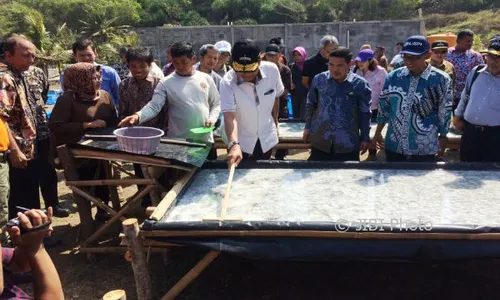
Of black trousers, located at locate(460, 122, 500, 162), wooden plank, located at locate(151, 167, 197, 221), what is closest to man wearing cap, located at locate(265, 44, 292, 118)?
black trousers, located at locate(460, 122, 500, 162)

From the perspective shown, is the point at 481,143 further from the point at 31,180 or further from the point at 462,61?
the point at 31,180

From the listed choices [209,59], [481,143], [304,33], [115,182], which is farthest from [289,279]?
[304,33]

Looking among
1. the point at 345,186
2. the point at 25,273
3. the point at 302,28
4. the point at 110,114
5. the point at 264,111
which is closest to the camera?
the point at 25,273

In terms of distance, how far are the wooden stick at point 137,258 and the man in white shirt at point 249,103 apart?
0.84 meters

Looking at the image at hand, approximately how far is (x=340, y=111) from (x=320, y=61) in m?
2.34

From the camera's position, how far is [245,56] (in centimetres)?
304

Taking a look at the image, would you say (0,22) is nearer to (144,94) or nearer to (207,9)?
(207,9)

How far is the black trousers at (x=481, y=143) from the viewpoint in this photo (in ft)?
11.0

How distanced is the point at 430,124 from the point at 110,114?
2471mm

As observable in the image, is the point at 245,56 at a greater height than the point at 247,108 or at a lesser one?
greater

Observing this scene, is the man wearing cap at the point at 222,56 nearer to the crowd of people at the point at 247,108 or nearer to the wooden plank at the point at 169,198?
the crowd of people at the point at 247,108

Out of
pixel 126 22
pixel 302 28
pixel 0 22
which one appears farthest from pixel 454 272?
pixel 126 22

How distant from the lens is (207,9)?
3916 centimetres

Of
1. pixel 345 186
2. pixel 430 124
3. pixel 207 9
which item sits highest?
pixel 207 9
